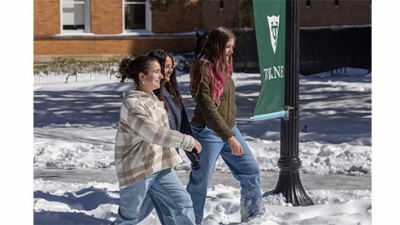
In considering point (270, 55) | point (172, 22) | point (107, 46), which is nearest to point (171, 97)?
point (270, 55)

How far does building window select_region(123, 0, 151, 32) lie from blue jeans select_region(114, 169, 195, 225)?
109 feet

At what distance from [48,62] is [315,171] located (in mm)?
26218

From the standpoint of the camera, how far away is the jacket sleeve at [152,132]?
6516mm

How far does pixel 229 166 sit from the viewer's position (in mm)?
8258

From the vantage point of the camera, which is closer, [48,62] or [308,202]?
[308,202]

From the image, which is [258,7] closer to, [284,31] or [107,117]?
[284,31]

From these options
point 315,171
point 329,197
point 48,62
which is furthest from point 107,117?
point 48,62

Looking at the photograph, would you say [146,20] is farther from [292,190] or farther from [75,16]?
[292,190]

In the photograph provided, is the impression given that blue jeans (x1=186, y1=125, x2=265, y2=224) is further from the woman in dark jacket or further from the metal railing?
the metal railing

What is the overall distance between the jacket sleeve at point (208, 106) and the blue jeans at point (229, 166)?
0.71 feet

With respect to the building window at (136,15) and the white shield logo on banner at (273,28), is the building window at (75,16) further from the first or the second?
the white shield logo on banner at (273,28)

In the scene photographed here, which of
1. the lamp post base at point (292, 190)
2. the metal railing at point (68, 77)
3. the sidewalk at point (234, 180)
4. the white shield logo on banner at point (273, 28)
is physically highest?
the white shield logo on banner at point (273, 28)

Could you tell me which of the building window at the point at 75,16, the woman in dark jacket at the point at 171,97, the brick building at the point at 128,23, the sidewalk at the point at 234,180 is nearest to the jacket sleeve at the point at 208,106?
the woman in dark jacket at the point at 171,97

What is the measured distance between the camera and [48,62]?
37688mm
